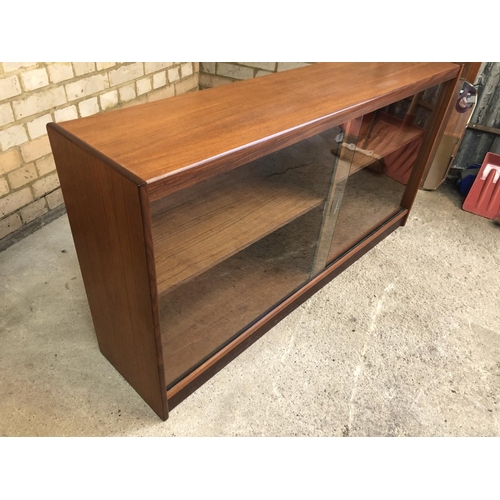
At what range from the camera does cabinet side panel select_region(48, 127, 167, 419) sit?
983mm

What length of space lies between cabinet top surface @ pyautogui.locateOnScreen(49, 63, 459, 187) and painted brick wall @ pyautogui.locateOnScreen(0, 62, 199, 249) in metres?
0.99

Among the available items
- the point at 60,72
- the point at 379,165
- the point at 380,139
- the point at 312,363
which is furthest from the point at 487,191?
the point at 60,72

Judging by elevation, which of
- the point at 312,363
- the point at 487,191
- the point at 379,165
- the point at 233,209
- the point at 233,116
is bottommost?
the point at 312,363

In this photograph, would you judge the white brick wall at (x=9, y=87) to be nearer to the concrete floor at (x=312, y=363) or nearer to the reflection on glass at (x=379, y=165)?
the concrete floor at (x=312, y=363)

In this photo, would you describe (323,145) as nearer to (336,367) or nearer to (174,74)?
(336,367)

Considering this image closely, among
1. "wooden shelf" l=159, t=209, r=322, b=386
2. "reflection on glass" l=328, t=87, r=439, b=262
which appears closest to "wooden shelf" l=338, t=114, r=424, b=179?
"reflection on glass" l=328, t=87, r=439, b=262

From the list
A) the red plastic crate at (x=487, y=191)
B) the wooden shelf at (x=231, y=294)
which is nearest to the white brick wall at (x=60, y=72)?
the wooden shelf at (x=231, y=294)

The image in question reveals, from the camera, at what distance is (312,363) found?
1.61 m

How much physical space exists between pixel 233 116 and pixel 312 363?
96 cm

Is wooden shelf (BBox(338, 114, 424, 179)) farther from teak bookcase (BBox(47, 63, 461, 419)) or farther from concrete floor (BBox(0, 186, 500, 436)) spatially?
concrete floor (BBox(0, 186, 500, 436))

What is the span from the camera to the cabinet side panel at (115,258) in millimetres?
983

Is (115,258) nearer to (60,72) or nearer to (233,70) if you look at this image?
(60,72)

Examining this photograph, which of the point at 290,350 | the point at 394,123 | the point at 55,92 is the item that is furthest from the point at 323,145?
the point at 55,92

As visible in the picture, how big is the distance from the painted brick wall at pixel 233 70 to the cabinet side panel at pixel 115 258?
203 cm
